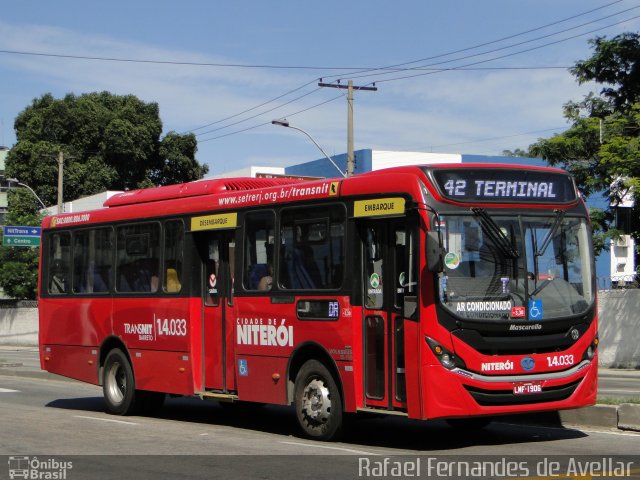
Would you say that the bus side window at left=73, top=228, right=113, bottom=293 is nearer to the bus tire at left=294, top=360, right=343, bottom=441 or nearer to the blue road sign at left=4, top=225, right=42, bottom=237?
the bus tire at left=294, top=360, right=343, bottom=441

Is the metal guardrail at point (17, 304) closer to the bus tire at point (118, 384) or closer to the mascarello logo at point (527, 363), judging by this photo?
the bus tire at point (118, 384)

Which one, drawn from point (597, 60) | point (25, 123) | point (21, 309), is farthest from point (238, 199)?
point (25, 123)

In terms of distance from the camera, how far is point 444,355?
10.6m

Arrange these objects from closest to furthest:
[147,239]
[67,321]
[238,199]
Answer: [238,199] → [147,239] → [67,321]

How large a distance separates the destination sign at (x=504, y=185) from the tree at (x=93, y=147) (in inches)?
2028

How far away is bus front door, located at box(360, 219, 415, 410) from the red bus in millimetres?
18

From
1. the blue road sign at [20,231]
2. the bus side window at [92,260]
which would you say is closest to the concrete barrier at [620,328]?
the bus side window at [92,260]

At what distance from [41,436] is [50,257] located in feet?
19.1

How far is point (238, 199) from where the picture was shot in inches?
543

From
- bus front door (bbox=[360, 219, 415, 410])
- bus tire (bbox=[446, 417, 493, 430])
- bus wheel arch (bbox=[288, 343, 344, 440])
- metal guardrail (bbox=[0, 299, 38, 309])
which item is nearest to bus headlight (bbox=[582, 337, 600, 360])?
bus tire (bbox=[446, 417, 493, 430])

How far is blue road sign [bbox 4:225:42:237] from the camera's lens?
4738cm

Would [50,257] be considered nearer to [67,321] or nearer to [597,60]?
[67,321]

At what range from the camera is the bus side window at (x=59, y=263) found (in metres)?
17.5

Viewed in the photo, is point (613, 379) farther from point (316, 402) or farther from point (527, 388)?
point (527, 388)
